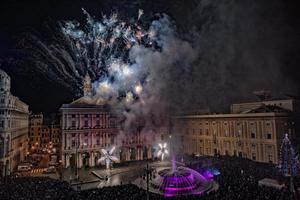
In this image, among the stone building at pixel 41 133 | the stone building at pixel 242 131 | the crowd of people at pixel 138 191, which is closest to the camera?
the crowd of people at pixel 138 191

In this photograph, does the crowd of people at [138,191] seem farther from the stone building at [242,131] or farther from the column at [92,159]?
the column at [92,159]

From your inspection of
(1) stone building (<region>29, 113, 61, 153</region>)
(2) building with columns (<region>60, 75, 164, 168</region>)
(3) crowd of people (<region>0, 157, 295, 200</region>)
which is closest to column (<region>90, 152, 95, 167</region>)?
(2) building with columns (<region>60, 75, 164, 168</region>)

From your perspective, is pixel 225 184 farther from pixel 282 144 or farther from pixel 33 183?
pixel 33 183

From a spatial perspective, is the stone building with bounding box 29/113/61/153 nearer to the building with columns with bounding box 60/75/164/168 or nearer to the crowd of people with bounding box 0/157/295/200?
the building with columns with bounding box 60/75/164/168

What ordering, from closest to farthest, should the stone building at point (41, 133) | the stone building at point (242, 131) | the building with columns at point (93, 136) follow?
1. the stone building at point (242, 131)
2. the building with columns at point (93, 136)
3. the stone building at point (41, 133)

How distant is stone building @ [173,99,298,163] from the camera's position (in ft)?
160

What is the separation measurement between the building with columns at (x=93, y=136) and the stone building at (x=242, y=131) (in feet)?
32.6

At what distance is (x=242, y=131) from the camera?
54.2 meters

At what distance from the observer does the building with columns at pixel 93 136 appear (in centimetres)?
5581

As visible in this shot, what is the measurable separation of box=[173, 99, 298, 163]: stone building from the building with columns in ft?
32.6

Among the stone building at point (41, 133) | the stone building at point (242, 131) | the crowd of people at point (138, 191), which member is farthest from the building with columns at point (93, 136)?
the stone building at point (41, 133)

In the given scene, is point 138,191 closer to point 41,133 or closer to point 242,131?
point 242,131

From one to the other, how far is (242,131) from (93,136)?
3157 cm

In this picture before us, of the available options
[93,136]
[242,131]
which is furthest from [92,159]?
[242,131]
